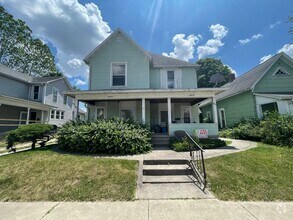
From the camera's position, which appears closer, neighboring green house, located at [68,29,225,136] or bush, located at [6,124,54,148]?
bush, located at [6,124,54,148]

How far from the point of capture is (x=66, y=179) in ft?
13.8

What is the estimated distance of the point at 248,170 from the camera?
15.1ft

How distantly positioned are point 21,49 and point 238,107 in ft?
113

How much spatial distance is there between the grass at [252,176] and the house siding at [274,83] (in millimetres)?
8621

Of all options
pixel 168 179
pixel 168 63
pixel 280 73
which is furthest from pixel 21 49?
pixel 280 73

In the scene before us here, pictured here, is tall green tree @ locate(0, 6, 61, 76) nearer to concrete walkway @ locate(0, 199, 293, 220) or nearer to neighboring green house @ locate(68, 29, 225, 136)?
neighboring green house @ locate(68, 29, 225, 136)

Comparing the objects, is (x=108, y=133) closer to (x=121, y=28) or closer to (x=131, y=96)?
(x=131, y=96)

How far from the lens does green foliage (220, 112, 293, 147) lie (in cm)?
772

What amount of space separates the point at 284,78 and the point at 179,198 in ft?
52.6

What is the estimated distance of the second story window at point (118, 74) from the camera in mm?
11172

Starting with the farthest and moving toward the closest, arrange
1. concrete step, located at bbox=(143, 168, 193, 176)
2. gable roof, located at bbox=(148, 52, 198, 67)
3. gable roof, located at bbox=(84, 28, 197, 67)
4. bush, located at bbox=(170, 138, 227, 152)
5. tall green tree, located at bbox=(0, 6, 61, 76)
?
tall green tree, located at bbox=(0, 6, 61, 76) → gable roof, located at bbox=(148, 52, 198, 67) → gable roof, located at bbox=(84, 28, 197, 67) → bush, located at bbox=(170, 138, 227, 152) → concrete step, located at bbox=(143, 168, 193, 176)

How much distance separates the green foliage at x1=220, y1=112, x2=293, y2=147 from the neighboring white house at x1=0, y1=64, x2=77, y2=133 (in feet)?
50.3

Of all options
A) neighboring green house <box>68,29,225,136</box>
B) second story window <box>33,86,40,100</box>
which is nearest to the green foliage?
neighboring green house <box>68,29,225,136</box>

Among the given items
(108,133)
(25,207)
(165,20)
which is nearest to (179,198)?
(25,207)
